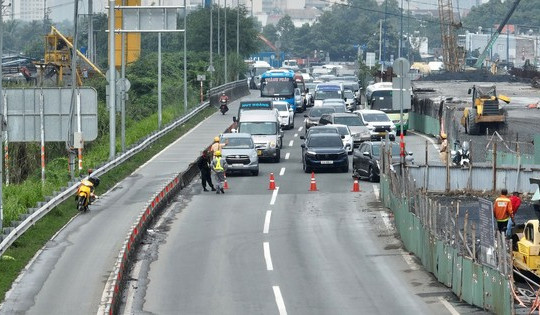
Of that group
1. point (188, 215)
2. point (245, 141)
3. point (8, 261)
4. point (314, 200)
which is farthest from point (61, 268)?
point (245, 141)

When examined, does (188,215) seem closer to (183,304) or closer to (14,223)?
(14,223)

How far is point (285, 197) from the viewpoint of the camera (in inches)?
1630

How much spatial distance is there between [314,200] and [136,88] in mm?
52029

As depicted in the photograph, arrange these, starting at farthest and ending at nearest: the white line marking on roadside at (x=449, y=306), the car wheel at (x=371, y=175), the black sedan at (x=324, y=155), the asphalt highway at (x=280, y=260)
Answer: the black sedan at (x=324, y=155) → the car wheel at (x=371, y=175) → the asphalt highway at (x=280, y=260) → the white line marking on roadside at (x=449, y=306)

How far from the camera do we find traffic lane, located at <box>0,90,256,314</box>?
907 inches

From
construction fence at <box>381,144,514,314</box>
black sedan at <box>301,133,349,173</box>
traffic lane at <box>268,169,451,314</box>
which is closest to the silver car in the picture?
black sedan at <box>301,133,349,173</box>

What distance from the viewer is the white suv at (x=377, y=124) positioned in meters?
59.9

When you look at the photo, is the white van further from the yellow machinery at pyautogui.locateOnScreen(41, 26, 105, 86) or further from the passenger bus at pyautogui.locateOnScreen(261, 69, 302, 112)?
the yellow machinery at pyautogui.locateOnScreen(41, 26, 105, 86)

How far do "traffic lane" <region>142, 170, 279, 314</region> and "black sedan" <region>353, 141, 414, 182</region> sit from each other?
14.0ft

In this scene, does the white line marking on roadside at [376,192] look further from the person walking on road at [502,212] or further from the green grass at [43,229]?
the person walking on road at [502,212]

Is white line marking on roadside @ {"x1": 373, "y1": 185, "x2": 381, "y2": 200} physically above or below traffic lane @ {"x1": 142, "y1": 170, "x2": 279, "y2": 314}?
above

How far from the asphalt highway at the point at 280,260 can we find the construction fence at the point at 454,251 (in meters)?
0.37

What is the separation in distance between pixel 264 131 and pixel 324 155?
18.7 ft

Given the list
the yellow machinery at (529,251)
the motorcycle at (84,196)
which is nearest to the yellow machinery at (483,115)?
the motorcycle at (84,196)
